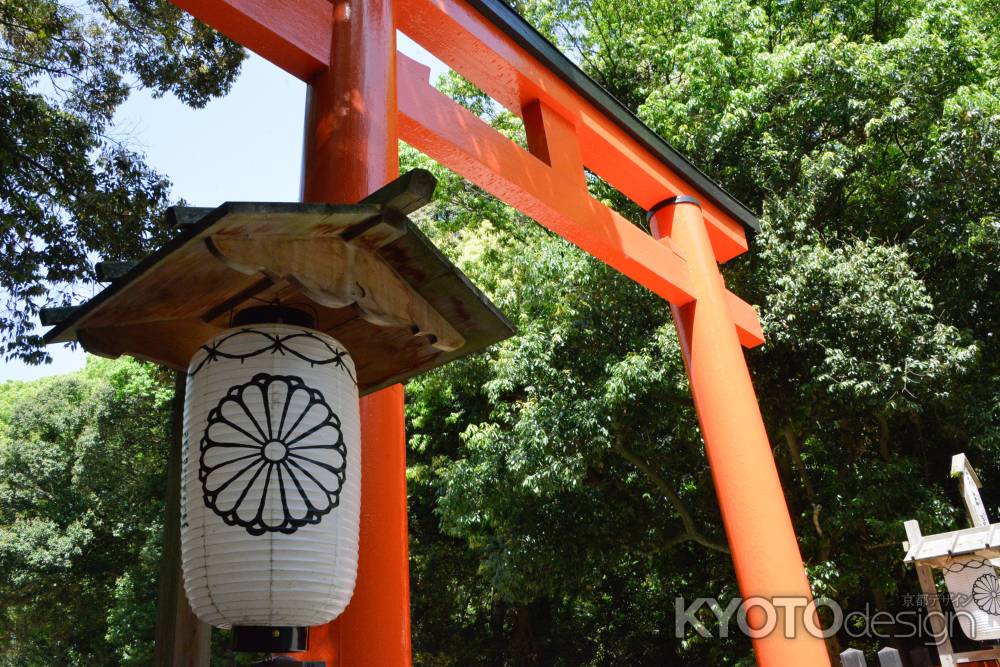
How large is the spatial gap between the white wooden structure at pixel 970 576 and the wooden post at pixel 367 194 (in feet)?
12.7

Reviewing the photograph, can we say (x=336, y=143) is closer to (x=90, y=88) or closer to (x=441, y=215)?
(x=90, y=88)

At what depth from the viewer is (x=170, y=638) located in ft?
11.7

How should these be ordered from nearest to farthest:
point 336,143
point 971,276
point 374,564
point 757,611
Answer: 1. point 374,564
2. point 336,143
3. point 757,611
4. point 971,276

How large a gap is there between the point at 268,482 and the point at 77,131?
17.9ft

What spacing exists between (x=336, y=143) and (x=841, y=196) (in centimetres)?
779

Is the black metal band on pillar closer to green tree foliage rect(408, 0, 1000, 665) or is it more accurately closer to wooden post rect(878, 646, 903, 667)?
green tree foliage rect(408, 0, 1000, 665)

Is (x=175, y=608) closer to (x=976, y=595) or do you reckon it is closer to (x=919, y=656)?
(x=976, y=595)

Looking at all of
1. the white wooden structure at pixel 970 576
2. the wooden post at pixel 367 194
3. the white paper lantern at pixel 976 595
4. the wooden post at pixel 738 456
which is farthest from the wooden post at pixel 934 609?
the wooden post at pixel 367 194

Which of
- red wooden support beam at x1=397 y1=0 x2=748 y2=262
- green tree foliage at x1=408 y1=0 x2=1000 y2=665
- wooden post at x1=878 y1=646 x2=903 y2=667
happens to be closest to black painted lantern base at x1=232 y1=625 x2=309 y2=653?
wooden post at x1=878 y1=646 x2=903 y2=667

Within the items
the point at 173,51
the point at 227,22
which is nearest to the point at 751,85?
the point at 173,51

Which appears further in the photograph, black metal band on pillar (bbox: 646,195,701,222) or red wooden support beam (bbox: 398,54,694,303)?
black metal band on pillar (bbox: 646,195,701,222)

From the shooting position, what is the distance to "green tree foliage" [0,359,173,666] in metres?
13.9

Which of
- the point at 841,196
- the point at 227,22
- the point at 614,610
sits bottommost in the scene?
the point at 614,610

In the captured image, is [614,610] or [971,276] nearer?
[971,276]
